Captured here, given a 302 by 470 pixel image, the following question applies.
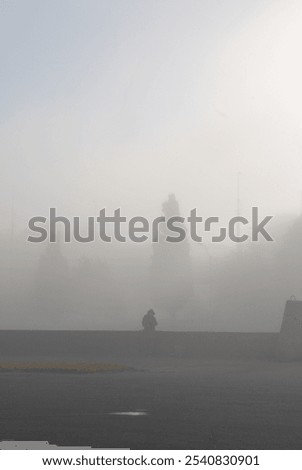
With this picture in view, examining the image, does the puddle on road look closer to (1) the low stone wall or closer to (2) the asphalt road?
(2) the asphalt road

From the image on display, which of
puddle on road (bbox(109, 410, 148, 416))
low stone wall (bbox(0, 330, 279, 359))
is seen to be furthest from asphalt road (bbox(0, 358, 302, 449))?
low stone wall (bbox(0, 330, 279, 359))

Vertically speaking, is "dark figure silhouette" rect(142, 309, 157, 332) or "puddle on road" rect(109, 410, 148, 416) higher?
"dark figure silhouette" rect(142, 309, 157, 332)

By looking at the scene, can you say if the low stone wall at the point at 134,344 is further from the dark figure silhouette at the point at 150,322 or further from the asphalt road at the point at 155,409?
the asphalt road at the point at 155,409

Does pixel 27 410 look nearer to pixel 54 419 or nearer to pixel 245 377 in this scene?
pixel 54 419

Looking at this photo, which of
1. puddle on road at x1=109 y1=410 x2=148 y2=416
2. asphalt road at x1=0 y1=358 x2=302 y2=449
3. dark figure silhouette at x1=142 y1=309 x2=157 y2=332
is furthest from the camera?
dark figure silhouette at x1=142 y1=309 x2=157 y2=332

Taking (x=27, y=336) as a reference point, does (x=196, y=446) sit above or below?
below

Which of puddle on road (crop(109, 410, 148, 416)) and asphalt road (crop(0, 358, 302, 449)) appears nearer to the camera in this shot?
asphalt road (crop(0, 358, 302, 449))

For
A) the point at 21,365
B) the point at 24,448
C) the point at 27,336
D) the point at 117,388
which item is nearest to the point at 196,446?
the point at 24,448

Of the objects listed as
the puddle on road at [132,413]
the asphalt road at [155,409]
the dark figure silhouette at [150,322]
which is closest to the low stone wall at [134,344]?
the dark figure silhouette at [150,322]

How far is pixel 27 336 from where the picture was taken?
63625mm

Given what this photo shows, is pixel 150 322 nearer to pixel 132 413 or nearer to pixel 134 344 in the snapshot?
pixel 134 344
